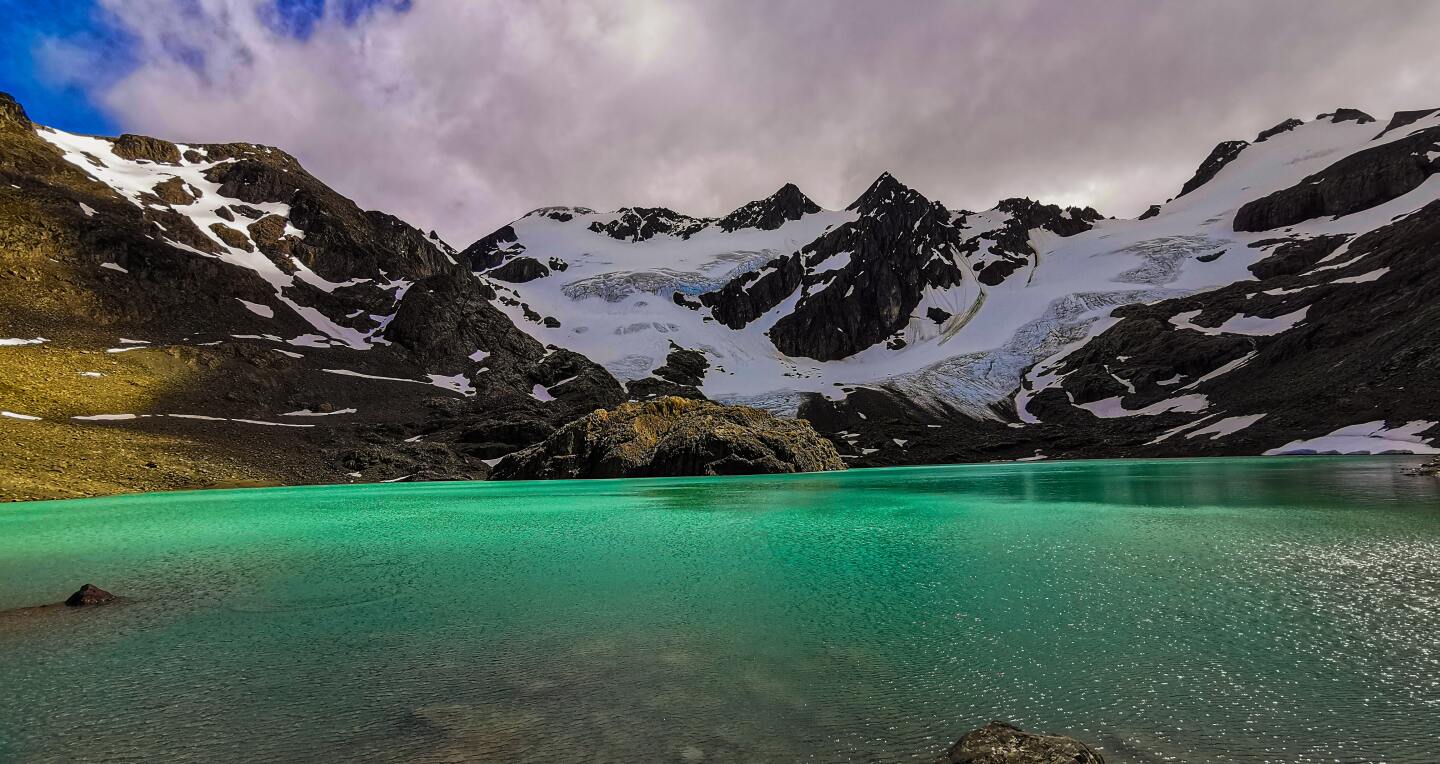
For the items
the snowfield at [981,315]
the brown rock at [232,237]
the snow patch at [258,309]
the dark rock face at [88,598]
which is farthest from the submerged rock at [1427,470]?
the brown rock at [232,237]

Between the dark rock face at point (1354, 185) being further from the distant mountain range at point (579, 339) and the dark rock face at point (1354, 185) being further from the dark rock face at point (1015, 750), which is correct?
the dark rock face at point (1015, 750)

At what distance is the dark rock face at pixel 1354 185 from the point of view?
148875 mm

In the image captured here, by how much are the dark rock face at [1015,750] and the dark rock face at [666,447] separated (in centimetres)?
5841

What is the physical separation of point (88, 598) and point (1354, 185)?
8529 inches

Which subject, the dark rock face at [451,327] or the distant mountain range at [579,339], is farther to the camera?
the dark rock face at [451,327]

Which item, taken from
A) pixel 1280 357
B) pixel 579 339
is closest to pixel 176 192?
pixel 579 339

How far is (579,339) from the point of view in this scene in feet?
509

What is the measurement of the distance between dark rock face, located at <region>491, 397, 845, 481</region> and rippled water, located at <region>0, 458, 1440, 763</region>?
4571 cm

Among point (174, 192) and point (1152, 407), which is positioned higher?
point (174, 192)

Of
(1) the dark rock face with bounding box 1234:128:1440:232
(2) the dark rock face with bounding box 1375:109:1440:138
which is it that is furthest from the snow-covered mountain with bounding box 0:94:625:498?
(2) the dark rock face with bounding box 1375:109:1440:138

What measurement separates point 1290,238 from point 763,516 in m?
183

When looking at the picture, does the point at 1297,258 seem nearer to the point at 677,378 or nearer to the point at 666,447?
the point at 677,378

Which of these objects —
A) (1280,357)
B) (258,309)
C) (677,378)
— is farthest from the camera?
(677,378)

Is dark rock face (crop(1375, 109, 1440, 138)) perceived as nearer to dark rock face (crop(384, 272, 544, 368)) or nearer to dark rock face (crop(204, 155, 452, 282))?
dark rock face (crop(384, 272, 544, 368))
